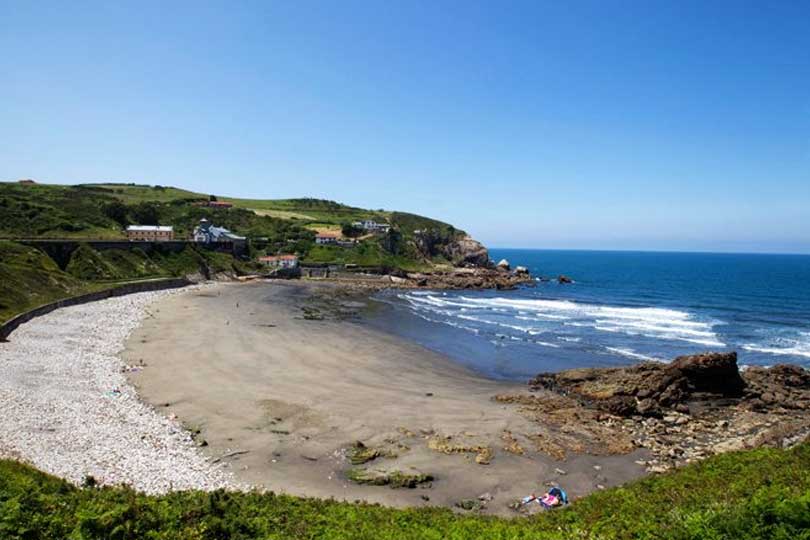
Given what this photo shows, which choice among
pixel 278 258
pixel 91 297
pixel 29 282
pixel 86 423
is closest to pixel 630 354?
pixel 86 423

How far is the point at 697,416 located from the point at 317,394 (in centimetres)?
2502

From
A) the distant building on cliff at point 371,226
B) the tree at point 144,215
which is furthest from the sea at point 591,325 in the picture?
the tree at point 144,215

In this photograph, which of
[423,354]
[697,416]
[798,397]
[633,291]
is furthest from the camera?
[633,291]

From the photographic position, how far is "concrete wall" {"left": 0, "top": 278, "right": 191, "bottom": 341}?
4188cm

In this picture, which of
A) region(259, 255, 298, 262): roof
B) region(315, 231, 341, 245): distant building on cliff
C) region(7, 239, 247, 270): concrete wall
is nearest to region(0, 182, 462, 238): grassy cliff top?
region(7, 239, 247, 270): concrete wall

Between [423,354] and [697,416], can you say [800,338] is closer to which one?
[697,416]

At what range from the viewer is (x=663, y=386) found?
3588cm

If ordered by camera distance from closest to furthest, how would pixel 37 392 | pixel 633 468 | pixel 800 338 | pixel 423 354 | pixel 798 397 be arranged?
pixel 633 468 → pixel 37 392 → pixel 798 397 → pixel 423 354 → pixel 800 338

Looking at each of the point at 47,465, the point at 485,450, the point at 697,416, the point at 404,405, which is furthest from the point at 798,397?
the point at 47,465

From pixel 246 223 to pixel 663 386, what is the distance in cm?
13125

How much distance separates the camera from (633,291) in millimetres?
117125

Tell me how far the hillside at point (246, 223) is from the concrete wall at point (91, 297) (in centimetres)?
2035

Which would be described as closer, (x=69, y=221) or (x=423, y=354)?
(x=423, y=354)

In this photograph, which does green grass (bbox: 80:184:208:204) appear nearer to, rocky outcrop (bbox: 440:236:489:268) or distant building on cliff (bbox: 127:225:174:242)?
distant building on cliff (bbox: 127:225:174:242)
